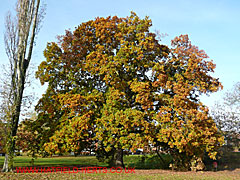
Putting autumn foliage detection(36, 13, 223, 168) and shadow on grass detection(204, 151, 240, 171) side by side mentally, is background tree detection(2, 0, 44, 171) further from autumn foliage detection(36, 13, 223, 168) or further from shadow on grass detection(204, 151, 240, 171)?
shadow on grass detection(204, 151, 240, 171)

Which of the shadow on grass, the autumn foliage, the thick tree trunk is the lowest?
the shadow on grass

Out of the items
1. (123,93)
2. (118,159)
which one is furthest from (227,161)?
(123,93)

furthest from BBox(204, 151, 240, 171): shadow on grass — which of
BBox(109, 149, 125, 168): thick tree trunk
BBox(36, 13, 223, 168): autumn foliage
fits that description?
BBox(109, 149, 125, 168): thick tree trunk

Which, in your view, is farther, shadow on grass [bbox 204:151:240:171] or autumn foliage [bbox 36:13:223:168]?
shadow on grass [bbox 204:151:240:171]

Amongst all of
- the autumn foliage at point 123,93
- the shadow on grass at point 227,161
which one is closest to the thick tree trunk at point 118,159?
the autumn foliage at point 123,93

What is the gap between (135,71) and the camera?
1526 centimetres

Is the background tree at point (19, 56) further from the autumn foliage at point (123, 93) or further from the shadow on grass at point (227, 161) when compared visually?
the shadow on grass at point (227, 161)

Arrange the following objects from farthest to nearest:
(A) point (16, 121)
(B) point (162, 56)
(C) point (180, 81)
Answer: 1. (B) point (162, 56)
2. (C) point (180, 81)
3. (A) point (16, 121)

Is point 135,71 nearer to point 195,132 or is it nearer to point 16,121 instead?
point 195,132

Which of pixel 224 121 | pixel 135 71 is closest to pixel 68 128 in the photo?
pixel 135 71

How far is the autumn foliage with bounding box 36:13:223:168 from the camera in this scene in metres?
13.6

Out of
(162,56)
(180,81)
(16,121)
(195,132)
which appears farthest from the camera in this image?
(162,56)

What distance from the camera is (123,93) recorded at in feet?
46.2

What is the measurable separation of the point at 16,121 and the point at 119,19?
8.66 metres
